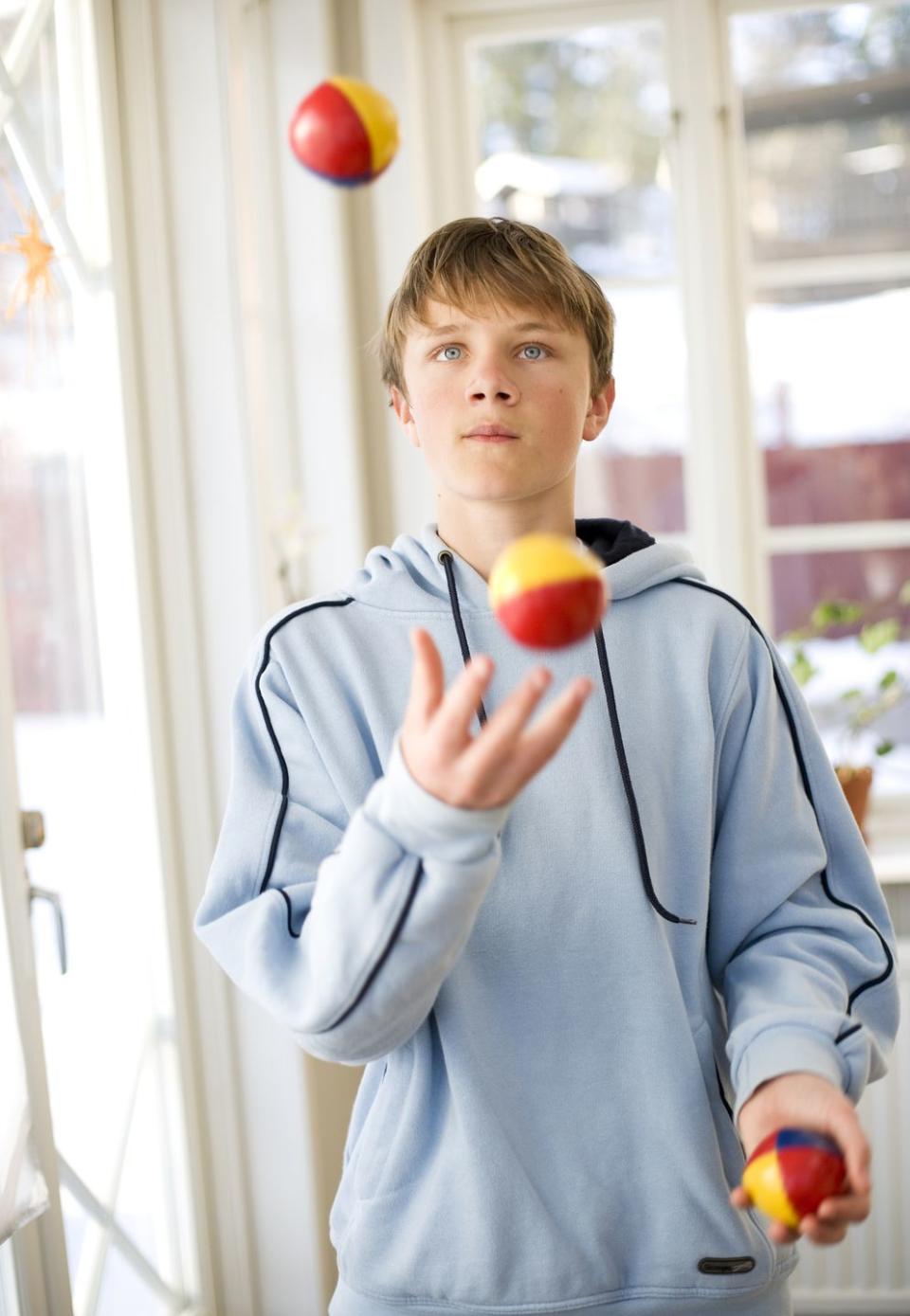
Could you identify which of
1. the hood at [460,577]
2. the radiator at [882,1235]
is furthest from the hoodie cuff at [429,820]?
the radiator at [882,1235]

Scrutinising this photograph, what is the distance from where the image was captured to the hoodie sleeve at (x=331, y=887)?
2.86 ft

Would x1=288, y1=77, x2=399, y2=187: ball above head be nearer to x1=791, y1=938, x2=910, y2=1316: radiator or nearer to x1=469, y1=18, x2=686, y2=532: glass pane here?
x1=469, y1=18, x2=686, y2=532: glass pane

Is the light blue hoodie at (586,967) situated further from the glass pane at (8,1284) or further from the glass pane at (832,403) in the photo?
A: the glass pane at (832,403)

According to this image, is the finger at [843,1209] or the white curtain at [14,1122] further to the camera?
the white curtain at [14,1122]

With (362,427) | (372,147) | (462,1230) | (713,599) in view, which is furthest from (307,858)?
(362,427)

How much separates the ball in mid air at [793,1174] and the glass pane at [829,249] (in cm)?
202

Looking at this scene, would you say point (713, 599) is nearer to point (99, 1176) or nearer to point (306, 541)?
point (99, 1176)

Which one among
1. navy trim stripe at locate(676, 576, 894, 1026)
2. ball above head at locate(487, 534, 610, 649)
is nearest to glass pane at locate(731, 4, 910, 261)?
navy trim stripe at locate(676, 576, 894, 1026)

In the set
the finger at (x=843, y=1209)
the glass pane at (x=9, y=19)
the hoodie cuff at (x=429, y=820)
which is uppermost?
the glass pane at (x=9, y=19)

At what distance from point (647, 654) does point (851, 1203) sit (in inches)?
19.2

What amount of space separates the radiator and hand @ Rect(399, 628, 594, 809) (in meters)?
1.79

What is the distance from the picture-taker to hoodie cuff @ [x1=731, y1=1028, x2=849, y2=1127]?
3.28 ft

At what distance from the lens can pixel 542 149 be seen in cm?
273

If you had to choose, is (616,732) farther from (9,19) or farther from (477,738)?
(9,19)
